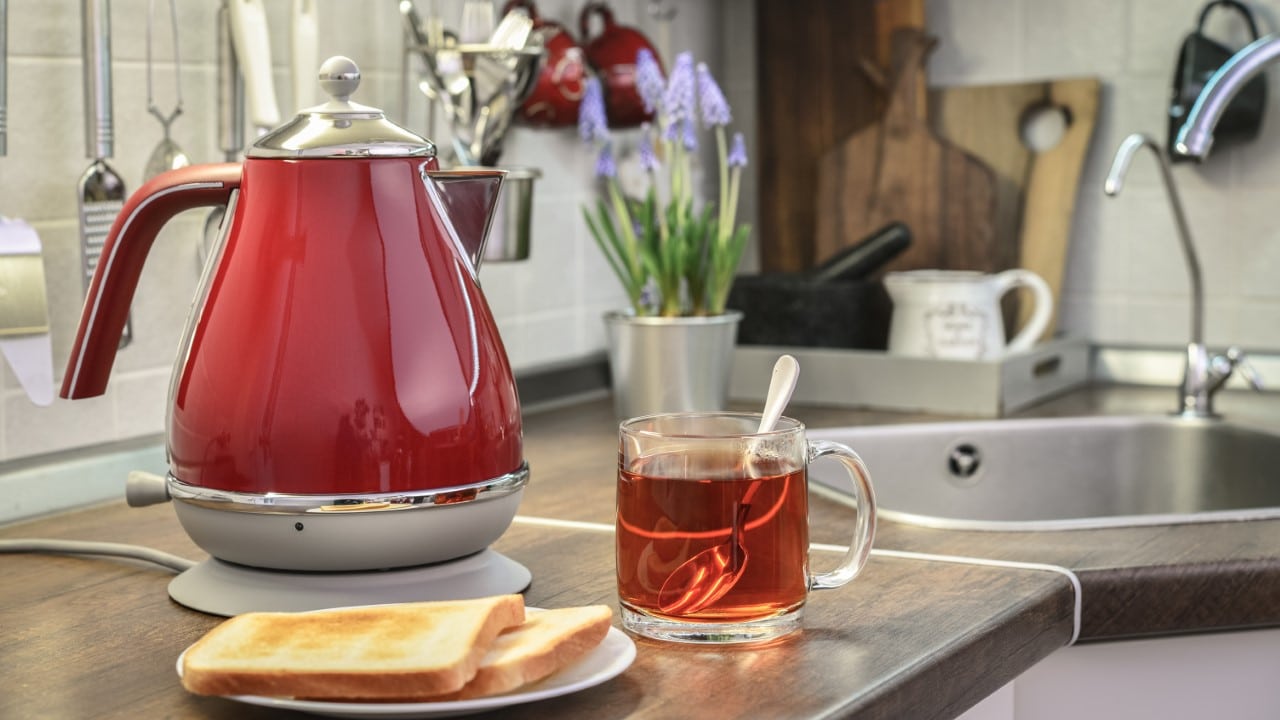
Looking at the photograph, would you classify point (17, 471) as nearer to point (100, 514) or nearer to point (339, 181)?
point (100, 514)

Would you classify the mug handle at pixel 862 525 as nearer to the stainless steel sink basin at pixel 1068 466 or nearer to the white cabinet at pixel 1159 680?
the white cabinet at pixel 1159 680

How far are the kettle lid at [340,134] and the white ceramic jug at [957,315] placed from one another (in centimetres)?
90

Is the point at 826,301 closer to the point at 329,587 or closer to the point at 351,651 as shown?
the point at 329,587

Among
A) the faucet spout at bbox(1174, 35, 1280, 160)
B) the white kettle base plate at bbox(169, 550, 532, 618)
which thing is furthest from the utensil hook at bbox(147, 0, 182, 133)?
the faucet spout at bbox(1174, 35, 1280, 160)

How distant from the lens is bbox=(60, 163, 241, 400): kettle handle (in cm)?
83

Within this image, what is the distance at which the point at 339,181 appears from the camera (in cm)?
78

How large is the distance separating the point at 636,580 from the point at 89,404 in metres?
0.60

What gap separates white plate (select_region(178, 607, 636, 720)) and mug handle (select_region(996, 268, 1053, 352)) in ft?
3.52

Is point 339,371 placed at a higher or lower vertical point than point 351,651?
higher

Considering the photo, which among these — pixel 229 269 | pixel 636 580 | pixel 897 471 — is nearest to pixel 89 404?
pixel 229 269

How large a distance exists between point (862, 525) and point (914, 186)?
3.66 feet

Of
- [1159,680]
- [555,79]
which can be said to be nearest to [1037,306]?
[555,79]

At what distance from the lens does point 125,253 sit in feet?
2.75

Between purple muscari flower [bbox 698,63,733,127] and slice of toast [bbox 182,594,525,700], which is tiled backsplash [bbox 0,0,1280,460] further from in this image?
slice of toast [bbox 182,594,525,700]
